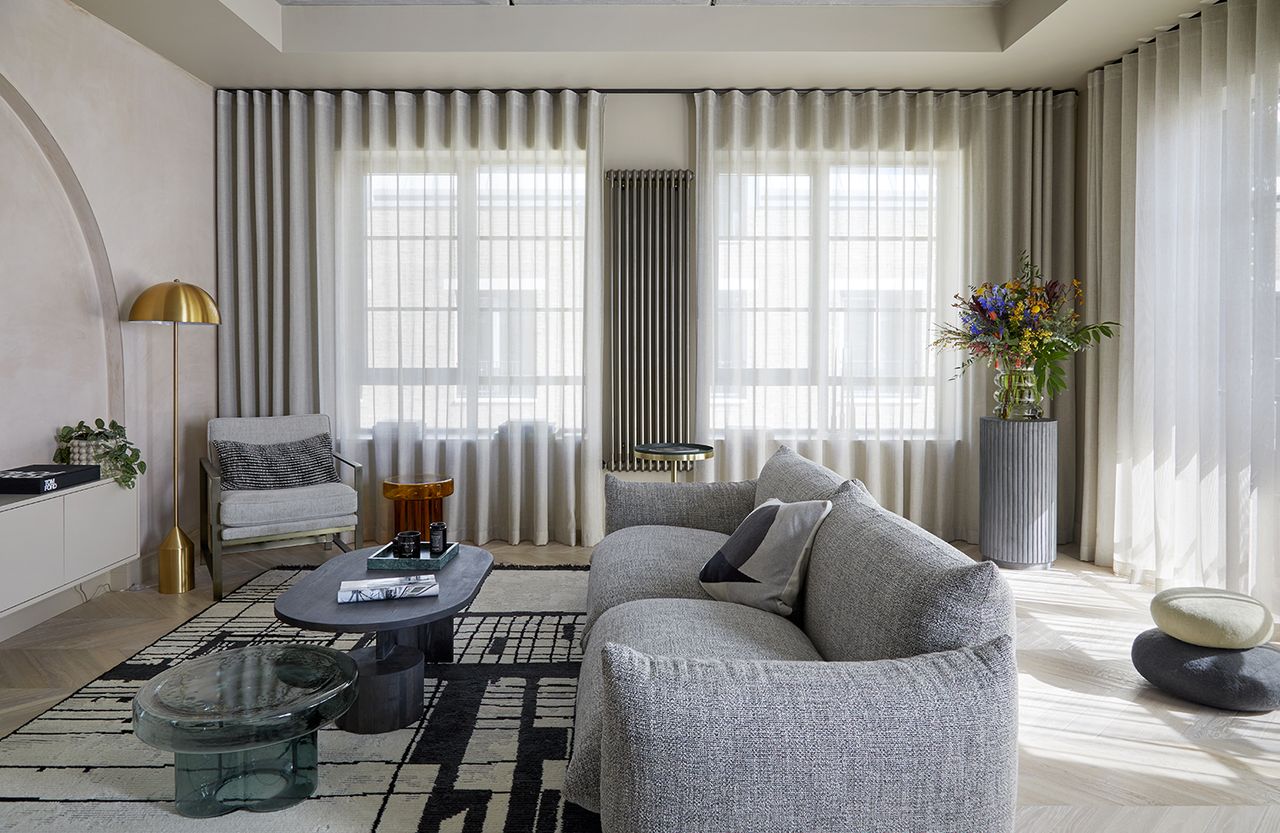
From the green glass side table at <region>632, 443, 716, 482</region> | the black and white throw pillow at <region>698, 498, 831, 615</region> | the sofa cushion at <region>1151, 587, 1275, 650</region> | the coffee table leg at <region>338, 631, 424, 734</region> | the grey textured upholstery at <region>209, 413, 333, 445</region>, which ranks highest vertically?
the grey textured upholstery at <region>209, 413, 333, 445</region>

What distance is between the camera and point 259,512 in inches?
164

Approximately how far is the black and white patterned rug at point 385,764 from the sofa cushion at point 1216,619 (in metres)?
2.12

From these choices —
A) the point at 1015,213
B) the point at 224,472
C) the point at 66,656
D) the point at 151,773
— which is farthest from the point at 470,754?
the point at 1015,213

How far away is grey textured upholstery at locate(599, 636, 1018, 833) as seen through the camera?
4.35 ft

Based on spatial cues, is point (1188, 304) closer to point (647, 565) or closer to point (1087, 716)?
point (1087, 716)

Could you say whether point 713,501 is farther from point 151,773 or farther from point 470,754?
point 151,773

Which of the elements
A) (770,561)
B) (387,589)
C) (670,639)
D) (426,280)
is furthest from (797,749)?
(426,280)

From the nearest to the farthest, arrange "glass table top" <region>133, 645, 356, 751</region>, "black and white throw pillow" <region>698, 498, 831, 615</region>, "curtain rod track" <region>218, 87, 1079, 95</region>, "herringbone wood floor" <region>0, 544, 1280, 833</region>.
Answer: "glass table top" <region>133, 645, 356, 751</region> < "herringbone wood floor" <region>0, 544, 1280, 833</region> < "black and white throw pillow" <region>698, 498, 831, 615</region> < "curtain rod track" <region>218, 87, 1079, 95</region>

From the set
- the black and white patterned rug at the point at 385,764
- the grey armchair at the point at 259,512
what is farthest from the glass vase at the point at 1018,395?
the grey armchair at the point at 259,512

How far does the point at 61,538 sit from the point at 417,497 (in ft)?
5.35

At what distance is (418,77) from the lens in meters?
4.88

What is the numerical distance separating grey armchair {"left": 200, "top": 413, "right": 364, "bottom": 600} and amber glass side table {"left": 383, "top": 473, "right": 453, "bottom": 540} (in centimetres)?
22

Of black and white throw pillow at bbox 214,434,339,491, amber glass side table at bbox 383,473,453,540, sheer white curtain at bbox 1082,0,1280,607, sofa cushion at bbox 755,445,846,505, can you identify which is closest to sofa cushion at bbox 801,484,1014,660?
sofa cushion at bbox 755,445,846,505

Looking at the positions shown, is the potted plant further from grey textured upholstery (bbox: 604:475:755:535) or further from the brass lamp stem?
grey textured upholstery (bbox: 604:475:755:535)
